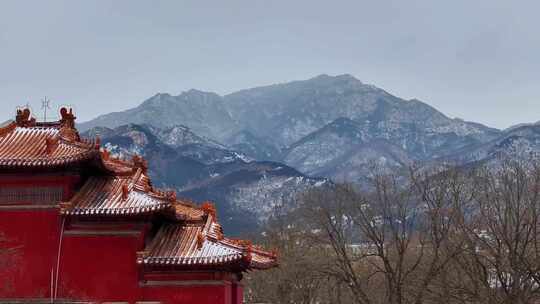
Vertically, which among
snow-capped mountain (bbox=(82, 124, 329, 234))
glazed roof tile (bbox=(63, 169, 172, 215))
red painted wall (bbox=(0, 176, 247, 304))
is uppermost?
snow-capped mountain (bbox=(82, 124, 329, 234))

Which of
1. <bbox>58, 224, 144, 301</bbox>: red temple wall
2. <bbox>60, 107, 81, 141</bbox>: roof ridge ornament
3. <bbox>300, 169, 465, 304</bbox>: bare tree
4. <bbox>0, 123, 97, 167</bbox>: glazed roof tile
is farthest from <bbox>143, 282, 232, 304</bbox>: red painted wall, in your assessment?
<bbox>300, 169, 465, 304</bbox>: bare tree

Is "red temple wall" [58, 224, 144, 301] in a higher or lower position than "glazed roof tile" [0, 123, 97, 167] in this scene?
lower

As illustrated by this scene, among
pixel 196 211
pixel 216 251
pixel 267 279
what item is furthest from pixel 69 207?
pixel 267 279

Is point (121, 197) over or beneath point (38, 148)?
beneath

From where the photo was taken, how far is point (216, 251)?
21344mm

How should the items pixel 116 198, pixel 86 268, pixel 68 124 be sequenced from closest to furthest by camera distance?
pixel 86 268
pixel 116 198
pixel 68 124

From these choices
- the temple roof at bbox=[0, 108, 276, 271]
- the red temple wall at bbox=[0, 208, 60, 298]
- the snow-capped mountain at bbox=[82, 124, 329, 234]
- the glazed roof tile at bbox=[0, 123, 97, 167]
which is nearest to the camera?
the temple roof at bbox=[0, 108, 276, 271]

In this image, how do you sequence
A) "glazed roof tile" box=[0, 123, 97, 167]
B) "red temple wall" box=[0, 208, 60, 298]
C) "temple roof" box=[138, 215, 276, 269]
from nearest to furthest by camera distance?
"temple roof" box=[138, 215, 276, 269] → "glazed roof tile" box=[0, 123, 97, 167] → "red temple wall" box=[0, 208, 60, 298]

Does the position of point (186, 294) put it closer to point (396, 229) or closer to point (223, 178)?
point (396, 229)

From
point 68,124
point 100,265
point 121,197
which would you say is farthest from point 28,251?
point 68,124

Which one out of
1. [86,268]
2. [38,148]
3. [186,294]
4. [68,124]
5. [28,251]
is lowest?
[186,294]

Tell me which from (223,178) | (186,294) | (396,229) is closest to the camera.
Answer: (186,294)

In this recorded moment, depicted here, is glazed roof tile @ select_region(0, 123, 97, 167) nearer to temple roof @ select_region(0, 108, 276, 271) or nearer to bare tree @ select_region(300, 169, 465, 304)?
temple roof @ select_region(0, 108, 276, 271)

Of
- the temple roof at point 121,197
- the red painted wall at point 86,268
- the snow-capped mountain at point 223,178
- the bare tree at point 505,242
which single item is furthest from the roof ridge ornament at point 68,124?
the snow-capped mountain at point 223,178
